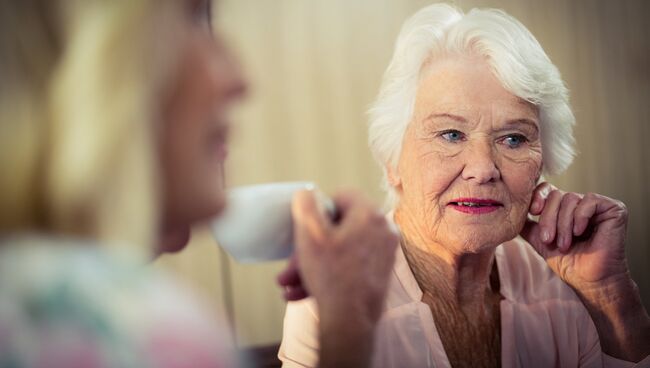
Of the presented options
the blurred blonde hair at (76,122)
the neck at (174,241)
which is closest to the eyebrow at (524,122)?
the neck at (174,241)

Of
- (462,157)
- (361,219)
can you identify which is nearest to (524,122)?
(462,157)

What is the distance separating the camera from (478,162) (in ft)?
4.06

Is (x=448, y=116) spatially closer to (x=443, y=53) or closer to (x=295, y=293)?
(x=443, y=53)

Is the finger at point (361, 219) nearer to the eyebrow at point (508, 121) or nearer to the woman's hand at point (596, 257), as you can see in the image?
the eyebrow at point (508, 121)

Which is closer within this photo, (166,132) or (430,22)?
(166,132)

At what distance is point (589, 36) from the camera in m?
1.40

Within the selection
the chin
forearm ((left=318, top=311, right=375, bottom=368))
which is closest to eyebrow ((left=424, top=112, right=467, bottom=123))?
the chin

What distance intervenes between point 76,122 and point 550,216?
1049mm

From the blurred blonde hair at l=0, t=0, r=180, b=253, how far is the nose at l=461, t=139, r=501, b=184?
81 centimetres

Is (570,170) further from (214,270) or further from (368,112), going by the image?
(214,270)

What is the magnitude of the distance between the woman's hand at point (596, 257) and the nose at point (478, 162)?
0.51 ft

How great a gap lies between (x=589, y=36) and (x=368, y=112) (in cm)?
54

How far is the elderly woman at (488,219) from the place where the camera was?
4.04ft

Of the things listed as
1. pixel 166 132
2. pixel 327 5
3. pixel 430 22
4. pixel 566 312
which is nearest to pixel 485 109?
pixel 430 22
